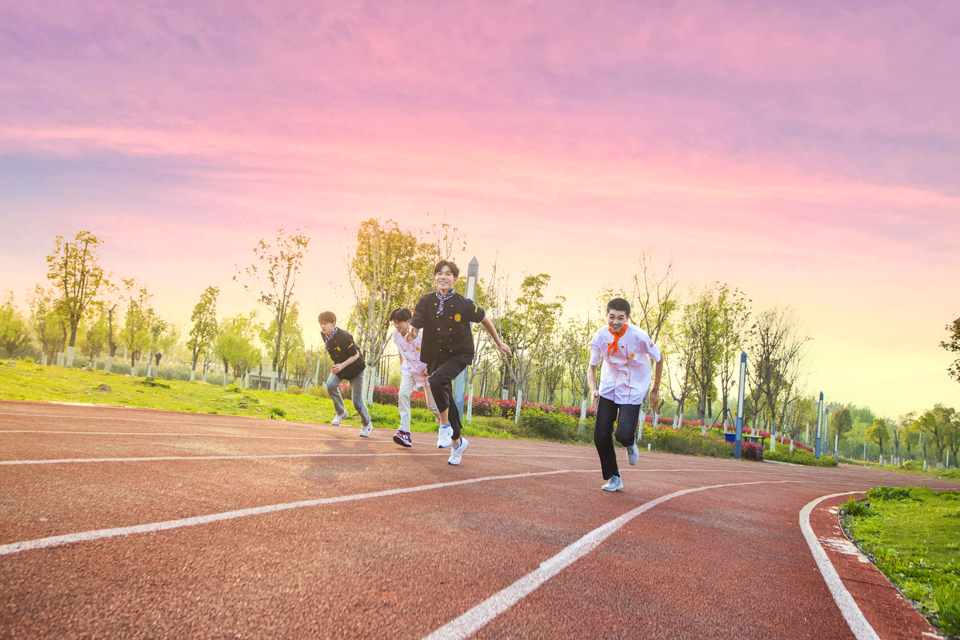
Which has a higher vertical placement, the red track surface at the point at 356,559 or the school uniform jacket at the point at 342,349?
the school uniform jacket at the point at 342,349

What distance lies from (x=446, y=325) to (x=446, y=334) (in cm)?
12

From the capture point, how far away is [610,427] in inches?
231

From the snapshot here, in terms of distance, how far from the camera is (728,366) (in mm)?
41625

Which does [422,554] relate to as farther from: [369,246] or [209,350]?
[209,350]

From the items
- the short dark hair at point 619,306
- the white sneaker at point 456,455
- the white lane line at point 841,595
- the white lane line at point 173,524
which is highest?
the short dark hair at point 619,306

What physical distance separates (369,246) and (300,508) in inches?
970

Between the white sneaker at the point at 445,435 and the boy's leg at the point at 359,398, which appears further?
the boy's leg at the point at 359,398

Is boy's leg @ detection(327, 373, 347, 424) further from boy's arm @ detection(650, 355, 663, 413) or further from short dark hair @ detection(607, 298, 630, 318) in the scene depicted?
boy's arm @ detection(650, 355, 663, 413)

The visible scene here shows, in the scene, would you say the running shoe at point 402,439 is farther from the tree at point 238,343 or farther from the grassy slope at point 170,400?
the tree at point 238,343

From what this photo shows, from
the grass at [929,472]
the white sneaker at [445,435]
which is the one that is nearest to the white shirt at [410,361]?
the white sneaker at [445,435]

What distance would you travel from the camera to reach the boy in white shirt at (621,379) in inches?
235

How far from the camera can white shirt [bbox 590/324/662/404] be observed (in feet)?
19.6

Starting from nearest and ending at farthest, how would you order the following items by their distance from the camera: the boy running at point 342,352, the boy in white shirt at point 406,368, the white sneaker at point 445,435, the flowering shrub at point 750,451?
the white sneaker at point 445,435 < the boy in white shirt at point 406,368 < the boy running at point 342,352 < the flowering shrub at point 750,451

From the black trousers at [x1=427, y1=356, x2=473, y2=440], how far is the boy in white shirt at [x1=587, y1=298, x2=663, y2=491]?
1.71 metres
